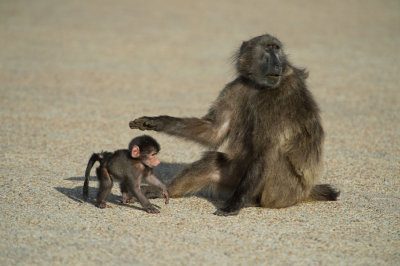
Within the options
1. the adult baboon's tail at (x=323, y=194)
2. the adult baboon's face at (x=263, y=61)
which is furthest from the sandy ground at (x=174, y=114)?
the adult baboon's face at (x=263, y=61)

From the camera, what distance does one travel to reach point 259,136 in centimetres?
443

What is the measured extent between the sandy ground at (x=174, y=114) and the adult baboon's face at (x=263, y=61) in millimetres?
399

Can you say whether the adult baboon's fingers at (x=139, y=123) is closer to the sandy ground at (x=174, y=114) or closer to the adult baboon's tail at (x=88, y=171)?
the adult baboon's tail at (x=88, y=171)

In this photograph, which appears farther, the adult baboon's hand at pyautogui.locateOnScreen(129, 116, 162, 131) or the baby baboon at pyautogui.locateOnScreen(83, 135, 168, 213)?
the adult baboon's hand at pyautogui.locateOnScreen(129, 116, 162, 131)

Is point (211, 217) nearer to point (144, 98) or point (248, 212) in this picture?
point (248, 212)

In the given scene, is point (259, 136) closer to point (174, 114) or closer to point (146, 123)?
point (146, 123)

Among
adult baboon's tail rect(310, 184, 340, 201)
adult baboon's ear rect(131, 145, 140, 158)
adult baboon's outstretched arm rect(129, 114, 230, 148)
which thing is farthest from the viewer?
adult baboon's tail rect(310, 184, 340, 201)

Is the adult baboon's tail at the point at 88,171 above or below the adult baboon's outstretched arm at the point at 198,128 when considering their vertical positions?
below

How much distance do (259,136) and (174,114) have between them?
3750 millimetres

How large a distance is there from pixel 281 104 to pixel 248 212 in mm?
898

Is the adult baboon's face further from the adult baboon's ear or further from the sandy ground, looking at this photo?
the adult baboon's ear

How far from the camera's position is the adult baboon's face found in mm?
4520

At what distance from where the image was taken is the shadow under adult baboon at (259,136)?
4.42 meters

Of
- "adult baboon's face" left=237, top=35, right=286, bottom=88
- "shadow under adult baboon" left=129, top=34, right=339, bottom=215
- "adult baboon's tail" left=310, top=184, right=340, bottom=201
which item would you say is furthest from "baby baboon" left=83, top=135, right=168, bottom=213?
"adult baboon's tail" left=310, top=184, right=340, bottom=201
